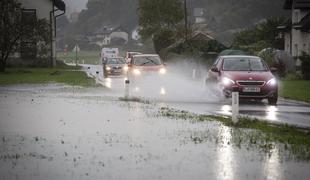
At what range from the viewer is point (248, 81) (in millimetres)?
21547

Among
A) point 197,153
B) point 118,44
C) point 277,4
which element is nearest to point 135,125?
point 197,153

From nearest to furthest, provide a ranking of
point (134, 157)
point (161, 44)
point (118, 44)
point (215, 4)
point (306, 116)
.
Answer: point (134, 157), point (306, 116), point (161, 44), point (215, 4), point (118, 44)

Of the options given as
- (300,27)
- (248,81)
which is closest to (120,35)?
(300,27)

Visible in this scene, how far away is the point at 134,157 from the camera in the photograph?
10328 millimetres

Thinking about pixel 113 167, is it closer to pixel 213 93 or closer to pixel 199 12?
pixel 213 93

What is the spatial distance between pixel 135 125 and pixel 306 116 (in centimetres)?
547

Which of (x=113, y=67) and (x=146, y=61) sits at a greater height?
(x=146, y=61)

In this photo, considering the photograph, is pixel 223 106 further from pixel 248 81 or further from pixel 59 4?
pixel 59 4

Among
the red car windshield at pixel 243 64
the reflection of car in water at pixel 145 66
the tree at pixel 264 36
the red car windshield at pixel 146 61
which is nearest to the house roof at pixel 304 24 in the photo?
the tree at pixel 264 36

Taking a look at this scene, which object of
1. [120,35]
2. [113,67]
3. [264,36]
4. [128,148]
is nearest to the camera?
[128,148]

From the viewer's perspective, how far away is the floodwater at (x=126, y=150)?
29.9 ft

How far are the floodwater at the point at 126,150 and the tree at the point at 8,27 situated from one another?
28.8 m

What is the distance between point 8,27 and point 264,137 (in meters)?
35.6

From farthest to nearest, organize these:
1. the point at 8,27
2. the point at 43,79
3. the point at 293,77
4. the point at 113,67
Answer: the point at 8,27 → the point at 113,67 → the point at 293,77 → the point at 43,79
